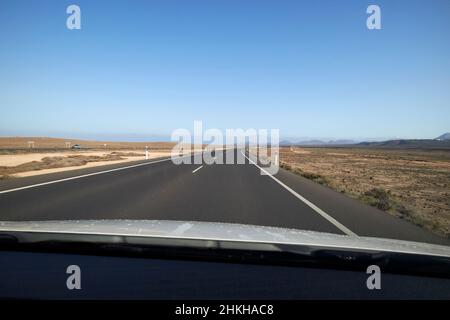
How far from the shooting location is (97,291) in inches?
142

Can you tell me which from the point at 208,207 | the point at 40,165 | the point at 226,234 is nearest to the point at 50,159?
the point at 40,165

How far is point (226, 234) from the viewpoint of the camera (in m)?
5.09

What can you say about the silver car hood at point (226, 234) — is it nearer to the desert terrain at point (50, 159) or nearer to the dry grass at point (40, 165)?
the desert terrain at point (50, 159)

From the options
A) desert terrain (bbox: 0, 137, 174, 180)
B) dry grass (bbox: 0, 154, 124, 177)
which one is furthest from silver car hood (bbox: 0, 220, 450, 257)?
dry grass (bbox: 0, 154, 124, 177)

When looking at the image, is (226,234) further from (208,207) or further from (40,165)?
(40,165)

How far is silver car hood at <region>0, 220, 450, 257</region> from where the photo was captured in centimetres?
464

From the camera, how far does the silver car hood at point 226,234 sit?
15.2 feet

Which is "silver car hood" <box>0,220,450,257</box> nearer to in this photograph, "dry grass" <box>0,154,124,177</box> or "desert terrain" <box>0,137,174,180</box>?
"desert terrain" <box>0,137,174,180</box>

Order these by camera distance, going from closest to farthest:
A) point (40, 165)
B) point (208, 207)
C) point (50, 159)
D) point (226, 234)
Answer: point (226, 234), point (208, 207), point (40, 165), point (50, 159)

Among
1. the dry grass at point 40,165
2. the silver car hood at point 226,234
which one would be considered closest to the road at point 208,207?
the silver car hood at point 226,234

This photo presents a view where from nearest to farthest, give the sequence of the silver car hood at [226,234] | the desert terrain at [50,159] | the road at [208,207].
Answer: the silver car hood at [226,234]
the road at [208,207]
the desert terrain at [50,159]

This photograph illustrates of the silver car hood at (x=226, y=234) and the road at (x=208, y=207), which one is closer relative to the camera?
the silver car hood at (x=226, y=234)
